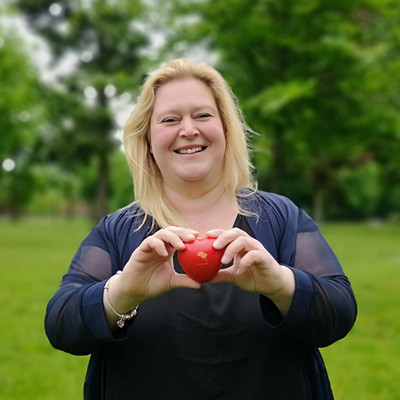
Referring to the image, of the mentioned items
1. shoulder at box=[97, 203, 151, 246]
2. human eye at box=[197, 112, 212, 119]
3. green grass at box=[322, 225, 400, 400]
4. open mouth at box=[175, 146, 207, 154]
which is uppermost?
human eye at box=[197, 112, 212, 119]

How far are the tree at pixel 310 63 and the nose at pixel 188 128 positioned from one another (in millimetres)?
5758

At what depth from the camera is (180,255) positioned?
199 cm

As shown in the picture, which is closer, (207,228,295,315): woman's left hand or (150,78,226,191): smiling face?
(207,228,295,315): woman's left hand

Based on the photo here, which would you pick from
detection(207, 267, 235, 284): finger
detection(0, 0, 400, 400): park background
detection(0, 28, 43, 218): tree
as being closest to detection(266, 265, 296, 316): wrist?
detection(207, 267, 235, 284): finger

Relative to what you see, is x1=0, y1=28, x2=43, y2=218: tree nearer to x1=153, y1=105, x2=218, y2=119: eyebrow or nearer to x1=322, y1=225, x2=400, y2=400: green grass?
x1=322, y1=225, x2=400, y2=400: green grass

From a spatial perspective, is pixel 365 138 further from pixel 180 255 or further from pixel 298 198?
pixel 298 198

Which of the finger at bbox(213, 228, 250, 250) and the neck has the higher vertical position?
the neck

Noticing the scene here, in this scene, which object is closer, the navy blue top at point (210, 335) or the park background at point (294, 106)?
the navy blue top at point (210, 335)

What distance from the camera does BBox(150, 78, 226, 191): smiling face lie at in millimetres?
2139

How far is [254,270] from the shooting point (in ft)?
5.80

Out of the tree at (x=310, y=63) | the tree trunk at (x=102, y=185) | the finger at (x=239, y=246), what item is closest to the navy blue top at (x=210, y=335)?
the finger at (x=239, y=246)

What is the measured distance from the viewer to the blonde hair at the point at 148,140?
7.20 feet

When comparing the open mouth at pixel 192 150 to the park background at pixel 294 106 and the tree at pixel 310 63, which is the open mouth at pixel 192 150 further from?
the tree at pixel 310 63

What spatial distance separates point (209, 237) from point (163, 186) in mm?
452
